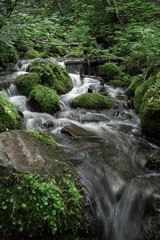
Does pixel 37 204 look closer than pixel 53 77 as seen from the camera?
Yes

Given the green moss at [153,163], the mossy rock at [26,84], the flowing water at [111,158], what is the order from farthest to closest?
the mossy rock at [26,84] → the green moss at [153,163] → the flowing water at [111,158]

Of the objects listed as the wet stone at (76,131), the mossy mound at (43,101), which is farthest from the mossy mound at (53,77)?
the wet stone at (76,131)

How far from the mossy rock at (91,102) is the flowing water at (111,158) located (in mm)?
254

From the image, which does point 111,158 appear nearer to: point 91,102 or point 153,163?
point 153,163

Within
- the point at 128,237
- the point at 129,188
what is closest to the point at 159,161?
the point at 129,188

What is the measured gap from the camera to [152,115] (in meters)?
4.71

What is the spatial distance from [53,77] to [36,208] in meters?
6.60

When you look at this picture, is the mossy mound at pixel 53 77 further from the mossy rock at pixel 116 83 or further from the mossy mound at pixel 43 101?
the mossy rock at pixel 116 83

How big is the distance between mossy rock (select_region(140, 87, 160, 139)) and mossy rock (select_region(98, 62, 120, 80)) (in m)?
5.14

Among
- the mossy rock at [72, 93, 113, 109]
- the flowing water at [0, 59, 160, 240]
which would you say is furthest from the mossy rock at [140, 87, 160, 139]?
the mossy rock at [72, 93, 113, 109]

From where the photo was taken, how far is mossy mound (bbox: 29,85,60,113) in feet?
21.0

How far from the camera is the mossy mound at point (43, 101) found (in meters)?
6.41

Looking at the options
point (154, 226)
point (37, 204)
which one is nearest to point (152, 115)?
point (154, 226)

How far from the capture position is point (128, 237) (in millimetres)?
2725
